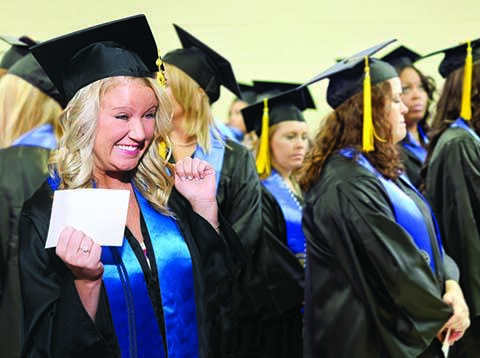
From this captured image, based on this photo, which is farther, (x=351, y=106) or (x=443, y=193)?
(x=443, y=193)

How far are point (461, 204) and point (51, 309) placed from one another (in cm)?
241

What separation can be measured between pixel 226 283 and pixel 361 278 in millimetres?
1032

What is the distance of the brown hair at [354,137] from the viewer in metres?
3.23

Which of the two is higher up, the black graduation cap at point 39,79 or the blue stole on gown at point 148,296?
the black graduation cap at point 39,79

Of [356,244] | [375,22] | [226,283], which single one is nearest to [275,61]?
[375,22]

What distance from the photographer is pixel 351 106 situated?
3355 millimetres

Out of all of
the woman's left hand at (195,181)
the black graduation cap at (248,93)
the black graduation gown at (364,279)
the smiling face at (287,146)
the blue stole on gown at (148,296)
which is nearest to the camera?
the blue stole on gown at (148,296)

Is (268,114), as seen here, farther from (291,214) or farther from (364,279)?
(364,279)

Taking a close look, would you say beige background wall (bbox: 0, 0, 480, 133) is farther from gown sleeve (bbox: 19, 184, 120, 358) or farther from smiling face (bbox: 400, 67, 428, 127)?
gown sleeve (bbox: 19, 184, 120, 358)

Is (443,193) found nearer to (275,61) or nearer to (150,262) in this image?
(150,262)

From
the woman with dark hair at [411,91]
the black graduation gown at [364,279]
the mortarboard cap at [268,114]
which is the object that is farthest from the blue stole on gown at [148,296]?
the woman with dark hair at [411,91]

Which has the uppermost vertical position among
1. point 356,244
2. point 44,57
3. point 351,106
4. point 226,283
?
point 44,57

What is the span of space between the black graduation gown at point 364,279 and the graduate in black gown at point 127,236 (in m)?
0.96

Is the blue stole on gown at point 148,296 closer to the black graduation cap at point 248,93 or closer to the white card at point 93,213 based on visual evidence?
the white card at point 93,213
